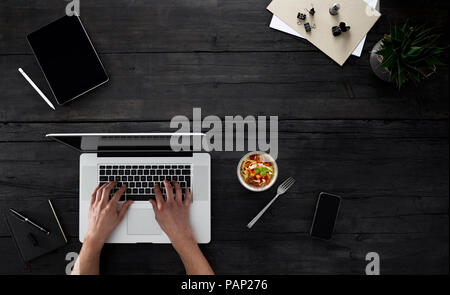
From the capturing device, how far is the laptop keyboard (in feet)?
3.61

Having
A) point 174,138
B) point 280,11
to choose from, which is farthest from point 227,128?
point 280,11

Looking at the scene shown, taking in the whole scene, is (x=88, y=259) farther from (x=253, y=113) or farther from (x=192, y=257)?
(x=253, y=113)

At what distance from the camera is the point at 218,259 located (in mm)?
1117

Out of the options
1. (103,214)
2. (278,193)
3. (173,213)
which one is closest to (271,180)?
(278,193)

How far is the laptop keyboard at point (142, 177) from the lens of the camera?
1.10 meters

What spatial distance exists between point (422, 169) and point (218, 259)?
739 mm

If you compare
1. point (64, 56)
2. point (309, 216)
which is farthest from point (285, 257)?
point (64, 56)

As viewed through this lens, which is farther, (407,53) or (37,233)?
(37,233)

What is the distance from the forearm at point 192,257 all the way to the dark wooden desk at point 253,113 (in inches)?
1.7

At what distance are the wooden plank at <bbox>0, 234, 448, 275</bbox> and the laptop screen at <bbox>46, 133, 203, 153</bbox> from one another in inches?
12.8

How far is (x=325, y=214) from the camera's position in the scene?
1.11 m

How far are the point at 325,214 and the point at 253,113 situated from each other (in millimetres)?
407

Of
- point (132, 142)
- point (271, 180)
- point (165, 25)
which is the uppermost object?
point (165, 25)

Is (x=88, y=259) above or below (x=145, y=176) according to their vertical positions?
below
